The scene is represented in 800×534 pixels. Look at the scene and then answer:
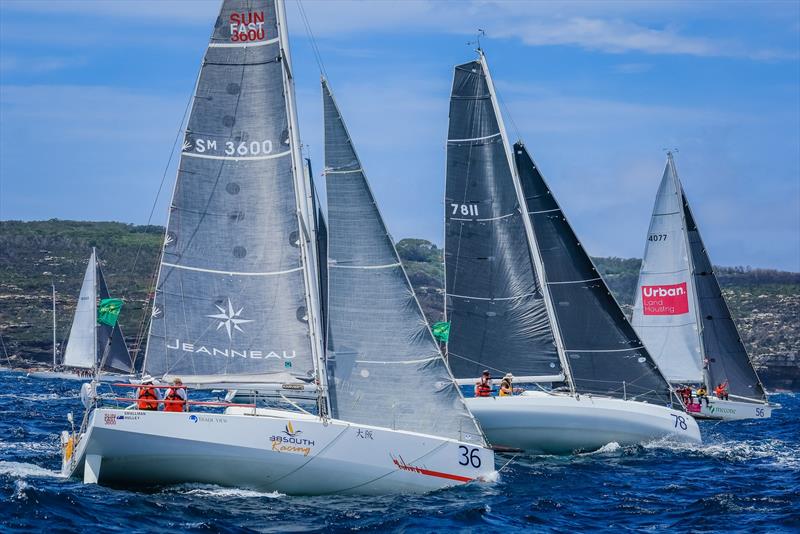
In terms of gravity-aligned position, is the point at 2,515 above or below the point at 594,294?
below

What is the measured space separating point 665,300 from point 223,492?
29.7m

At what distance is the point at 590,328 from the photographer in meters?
30.4

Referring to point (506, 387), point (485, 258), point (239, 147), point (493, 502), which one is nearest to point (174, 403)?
point (239, 147)

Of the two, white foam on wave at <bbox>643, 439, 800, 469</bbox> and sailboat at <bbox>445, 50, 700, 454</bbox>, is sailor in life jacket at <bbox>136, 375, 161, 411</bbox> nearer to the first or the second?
sailboat at <bbox>445, 50, 700, 454</bbox>

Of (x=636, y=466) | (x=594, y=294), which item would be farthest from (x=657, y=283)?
(x=636, y=466)

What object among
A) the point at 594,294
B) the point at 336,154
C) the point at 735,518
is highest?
the point at 336,154

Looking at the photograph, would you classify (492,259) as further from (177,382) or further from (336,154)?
(177,382)

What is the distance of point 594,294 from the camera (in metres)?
30.6

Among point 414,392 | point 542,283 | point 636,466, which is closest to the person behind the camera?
point 414,392

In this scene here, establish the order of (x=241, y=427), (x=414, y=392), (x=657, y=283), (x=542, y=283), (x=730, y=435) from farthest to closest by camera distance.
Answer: (x=657, y=283)
(x=730, y=435)
(x=542, y=283)
(x=414, y=392)
(x=241, y=427)

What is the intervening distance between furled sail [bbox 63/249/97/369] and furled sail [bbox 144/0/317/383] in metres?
44.5

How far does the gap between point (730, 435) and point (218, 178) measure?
844 inches

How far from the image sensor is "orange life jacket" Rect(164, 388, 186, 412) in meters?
20.3

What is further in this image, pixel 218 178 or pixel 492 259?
pixel 492 259
